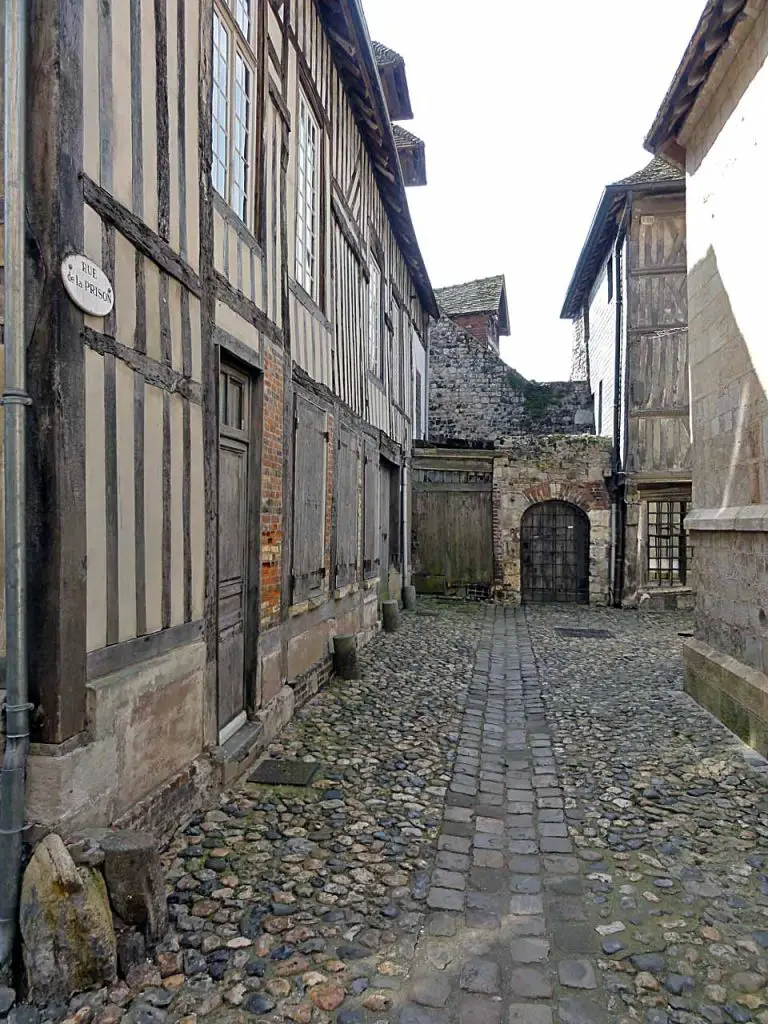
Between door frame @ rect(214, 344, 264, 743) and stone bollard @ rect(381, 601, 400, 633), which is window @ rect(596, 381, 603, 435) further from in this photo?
door frame @ rect(214, 344, 264, 743)

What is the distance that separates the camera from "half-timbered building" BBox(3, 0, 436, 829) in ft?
8.18

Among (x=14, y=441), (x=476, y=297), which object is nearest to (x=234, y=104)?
(x=14, y=441)

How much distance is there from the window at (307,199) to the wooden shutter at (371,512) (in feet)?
9.29

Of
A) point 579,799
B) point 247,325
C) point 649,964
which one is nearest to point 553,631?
point 579,799

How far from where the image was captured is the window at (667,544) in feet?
42.1

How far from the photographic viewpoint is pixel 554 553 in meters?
13.3

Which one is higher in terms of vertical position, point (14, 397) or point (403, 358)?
point (403, 358)

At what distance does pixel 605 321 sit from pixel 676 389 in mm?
2808

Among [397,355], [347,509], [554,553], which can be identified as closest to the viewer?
[347,509]

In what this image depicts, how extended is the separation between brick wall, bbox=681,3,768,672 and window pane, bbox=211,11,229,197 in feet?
11.7

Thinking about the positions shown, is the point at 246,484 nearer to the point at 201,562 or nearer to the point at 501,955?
the point at 201,562

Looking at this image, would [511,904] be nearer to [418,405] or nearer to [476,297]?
[418,405]

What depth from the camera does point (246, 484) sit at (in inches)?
186

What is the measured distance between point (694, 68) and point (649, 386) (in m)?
7.10
